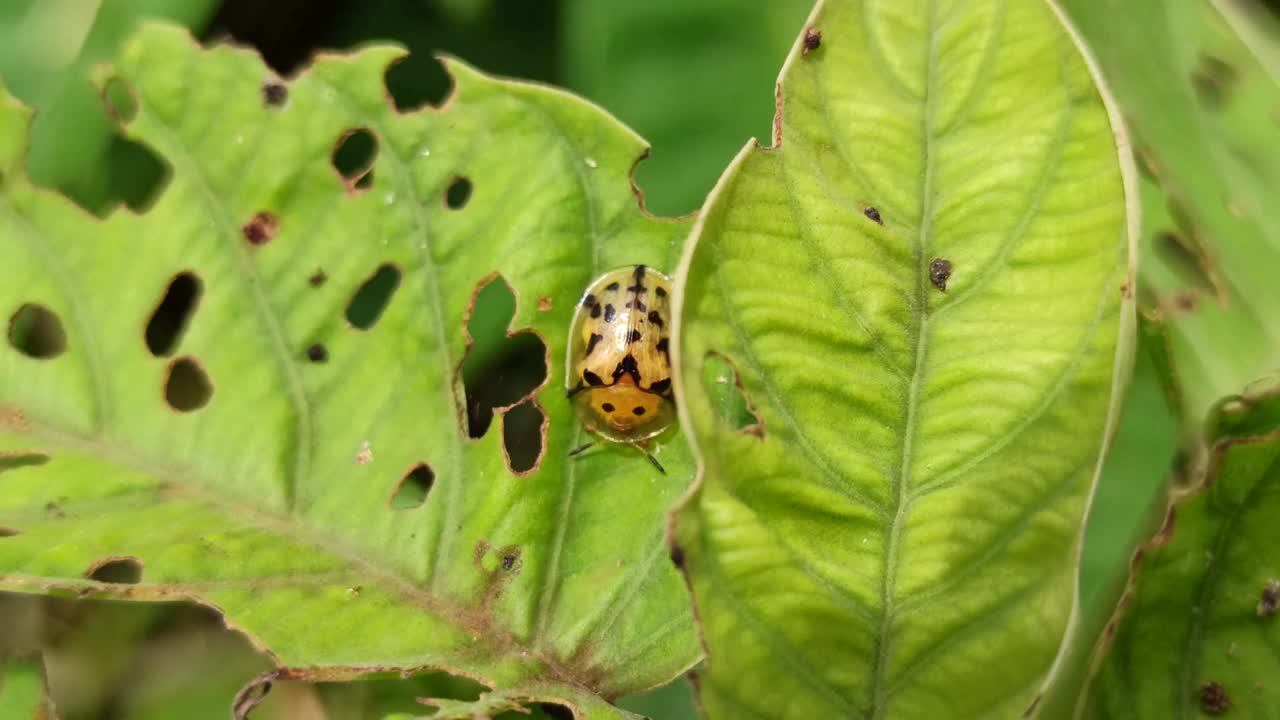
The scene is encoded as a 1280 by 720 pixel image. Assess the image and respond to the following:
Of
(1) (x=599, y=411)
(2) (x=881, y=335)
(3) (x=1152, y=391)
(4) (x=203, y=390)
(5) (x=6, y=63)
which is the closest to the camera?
(2) (x=881, y=335)

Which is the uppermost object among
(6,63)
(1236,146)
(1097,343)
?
(6,63)

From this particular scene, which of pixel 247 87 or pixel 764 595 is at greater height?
pixel 247 87

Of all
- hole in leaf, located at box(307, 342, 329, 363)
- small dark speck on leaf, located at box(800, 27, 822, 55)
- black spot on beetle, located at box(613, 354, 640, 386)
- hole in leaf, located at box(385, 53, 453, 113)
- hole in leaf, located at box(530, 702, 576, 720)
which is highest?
hole in leaf, located at box(385, 53, 453, 113)

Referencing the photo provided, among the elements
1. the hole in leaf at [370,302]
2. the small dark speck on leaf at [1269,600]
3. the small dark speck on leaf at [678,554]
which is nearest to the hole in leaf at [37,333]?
the hole in leaf at [370,302]

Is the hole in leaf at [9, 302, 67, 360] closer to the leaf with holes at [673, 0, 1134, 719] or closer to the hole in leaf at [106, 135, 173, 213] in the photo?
the hole in leaf at [106, 135, 173, 213]

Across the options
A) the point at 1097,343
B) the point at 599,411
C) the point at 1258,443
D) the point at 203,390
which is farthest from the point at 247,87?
the point at 1258,443

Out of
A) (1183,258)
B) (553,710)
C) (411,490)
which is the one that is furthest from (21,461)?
(1183,258)

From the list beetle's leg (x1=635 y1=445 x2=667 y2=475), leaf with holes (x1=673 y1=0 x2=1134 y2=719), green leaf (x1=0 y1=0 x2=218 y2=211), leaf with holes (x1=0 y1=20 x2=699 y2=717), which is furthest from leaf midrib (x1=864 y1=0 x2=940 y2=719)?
green leaf (x1=0 y1=0 x2=218 y2=211)

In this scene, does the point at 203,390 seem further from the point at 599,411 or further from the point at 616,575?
the point at 616,575
